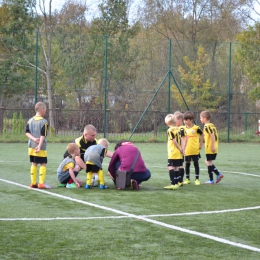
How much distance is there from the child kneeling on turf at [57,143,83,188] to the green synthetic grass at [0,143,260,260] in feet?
1.09

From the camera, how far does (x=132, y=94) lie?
27.1m

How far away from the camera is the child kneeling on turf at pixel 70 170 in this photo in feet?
35.2

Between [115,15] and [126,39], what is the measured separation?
138 inches

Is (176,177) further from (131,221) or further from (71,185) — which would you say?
(131,221)

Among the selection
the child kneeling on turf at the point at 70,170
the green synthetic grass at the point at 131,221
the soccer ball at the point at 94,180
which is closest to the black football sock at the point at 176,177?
the green synthetic grass at the point at 131,221

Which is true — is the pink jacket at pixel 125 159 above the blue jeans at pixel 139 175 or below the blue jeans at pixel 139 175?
above

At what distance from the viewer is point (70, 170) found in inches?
421

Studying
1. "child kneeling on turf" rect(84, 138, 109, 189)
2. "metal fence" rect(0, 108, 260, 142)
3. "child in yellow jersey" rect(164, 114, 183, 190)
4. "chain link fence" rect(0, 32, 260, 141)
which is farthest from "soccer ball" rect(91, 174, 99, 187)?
"metal fence" rect(0, 108, 260, 142)

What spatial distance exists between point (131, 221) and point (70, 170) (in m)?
3.47

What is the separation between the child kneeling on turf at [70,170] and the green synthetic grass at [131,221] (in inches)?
13.1

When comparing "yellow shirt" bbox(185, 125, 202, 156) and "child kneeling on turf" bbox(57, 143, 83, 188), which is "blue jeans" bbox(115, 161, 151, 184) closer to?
"child kneeling on turf" bbox(57, 143, 83, 188)

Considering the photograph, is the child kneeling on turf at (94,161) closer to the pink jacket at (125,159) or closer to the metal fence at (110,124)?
the pink jacket at (125,159)

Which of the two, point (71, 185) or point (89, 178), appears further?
point (71, 185)

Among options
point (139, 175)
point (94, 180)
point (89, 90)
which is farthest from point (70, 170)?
point (89, 90)
